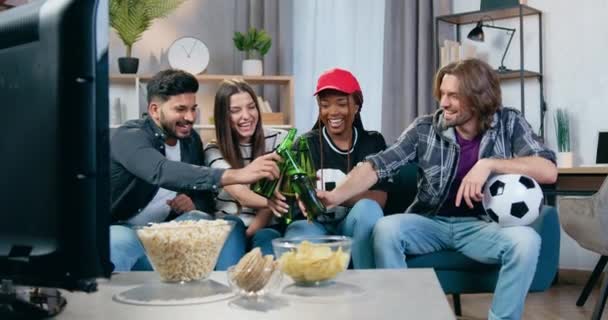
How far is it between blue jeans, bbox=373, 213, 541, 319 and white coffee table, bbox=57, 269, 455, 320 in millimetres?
993

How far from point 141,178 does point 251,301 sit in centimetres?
124

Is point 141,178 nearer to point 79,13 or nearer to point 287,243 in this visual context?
point 287,243

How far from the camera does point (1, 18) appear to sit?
910 mm

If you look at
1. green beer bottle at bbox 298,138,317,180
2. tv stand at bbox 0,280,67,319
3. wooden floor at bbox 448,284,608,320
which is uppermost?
green beer bottle at bbox 298,138,317,180

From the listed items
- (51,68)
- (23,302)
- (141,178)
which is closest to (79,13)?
(51,68)

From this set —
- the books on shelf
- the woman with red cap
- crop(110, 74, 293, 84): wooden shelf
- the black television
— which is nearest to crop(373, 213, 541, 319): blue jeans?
the woman with red cap

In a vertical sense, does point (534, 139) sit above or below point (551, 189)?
above

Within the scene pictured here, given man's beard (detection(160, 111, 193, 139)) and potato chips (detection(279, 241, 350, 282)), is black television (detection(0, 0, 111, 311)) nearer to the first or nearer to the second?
potato chips (detection(279, 241, 350, 282))

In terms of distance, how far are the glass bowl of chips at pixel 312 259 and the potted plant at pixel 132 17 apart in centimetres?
335

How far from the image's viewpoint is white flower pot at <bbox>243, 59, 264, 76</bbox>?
4.49 m

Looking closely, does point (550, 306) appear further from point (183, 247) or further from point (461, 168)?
point (183, 247)

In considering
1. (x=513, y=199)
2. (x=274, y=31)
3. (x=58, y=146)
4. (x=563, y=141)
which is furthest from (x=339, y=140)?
(x=274, y=31)

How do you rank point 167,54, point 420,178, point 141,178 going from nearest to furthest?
1. point 141,178
2. point 420,178
3. point 167,54

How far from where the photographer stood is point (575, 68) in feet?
13.7
